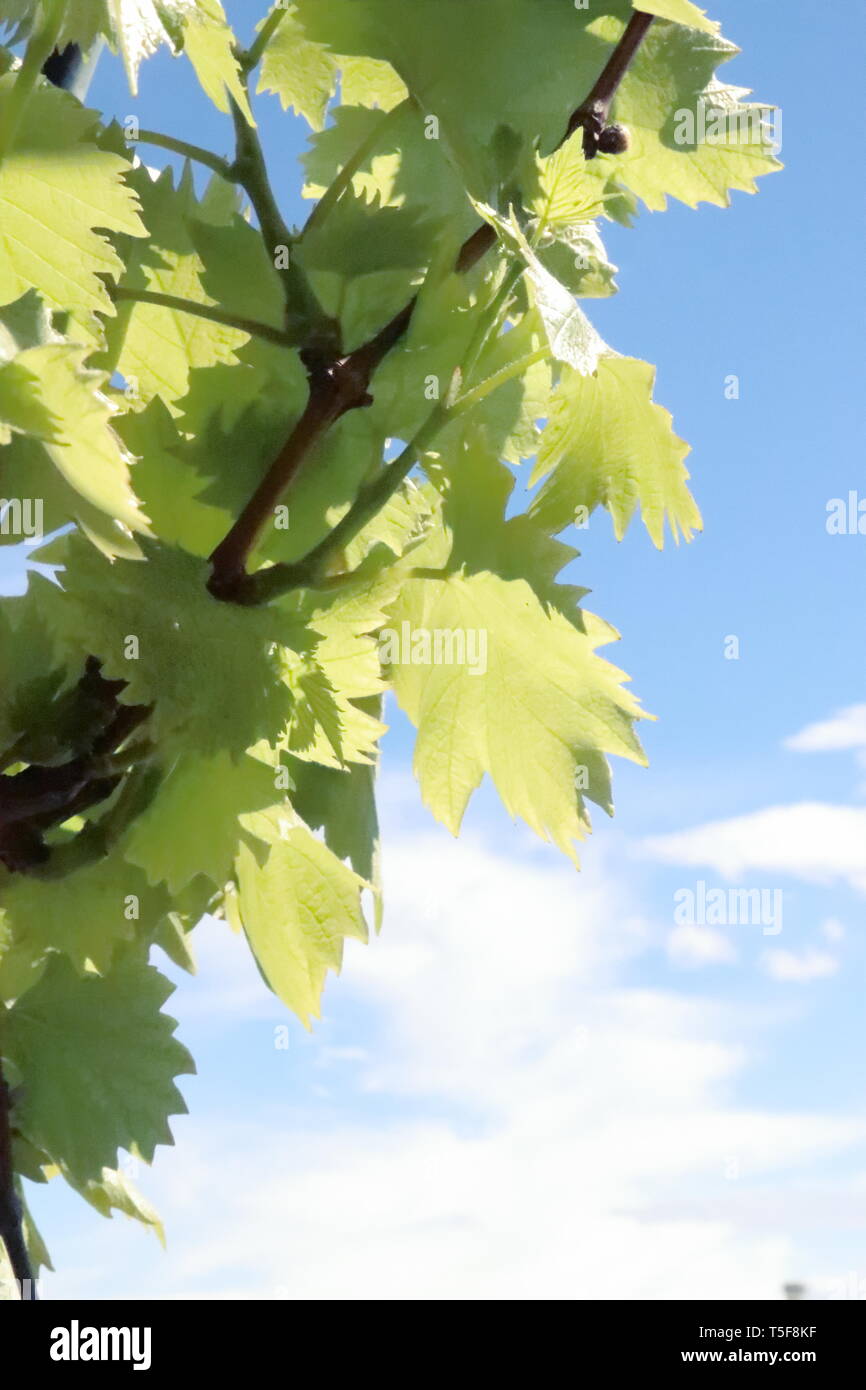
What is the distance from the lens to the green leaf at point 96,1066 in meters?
0.44

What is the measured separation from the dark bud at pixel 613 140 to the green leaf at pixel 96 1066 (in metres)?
0.28

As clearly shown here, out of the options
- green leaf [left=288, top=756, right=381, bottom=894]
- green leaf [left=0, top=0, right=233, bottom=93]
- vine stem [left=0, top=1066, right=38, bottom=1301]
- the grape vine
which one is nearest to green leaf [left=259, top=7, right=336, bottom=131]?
the grape vine

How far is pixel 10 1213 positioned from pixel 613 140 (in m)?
0.35

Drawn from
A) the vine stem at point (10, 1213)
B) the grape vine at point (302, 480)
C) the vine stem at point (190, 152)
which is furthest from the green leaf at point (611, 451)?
the vine stem at point (10, 1213)

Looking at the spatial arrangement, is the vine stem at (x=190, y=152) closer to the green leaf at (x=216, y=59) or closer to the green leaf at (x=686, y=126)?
the green leaf at (x=216, y=59)

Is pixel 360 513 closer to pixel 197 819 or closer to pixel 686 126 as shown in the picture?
pixel 197 819

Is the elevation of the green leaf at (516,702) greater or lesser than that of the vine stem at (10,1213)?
greater

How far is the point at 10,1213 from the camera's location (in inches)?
16.5

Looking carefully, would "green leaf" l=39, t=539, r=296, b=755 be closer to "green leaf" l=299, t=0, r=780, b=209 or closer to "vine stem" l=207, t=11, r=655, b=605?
"vine stem" l=207, t=11, r=655, b=605

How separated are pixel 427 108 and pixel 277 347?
9cm

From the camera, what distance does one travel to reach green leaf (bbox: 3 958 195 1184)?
0.44 meters

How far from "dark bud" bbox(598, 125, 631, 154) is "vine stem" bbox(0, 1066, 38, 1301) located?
1.07ft
